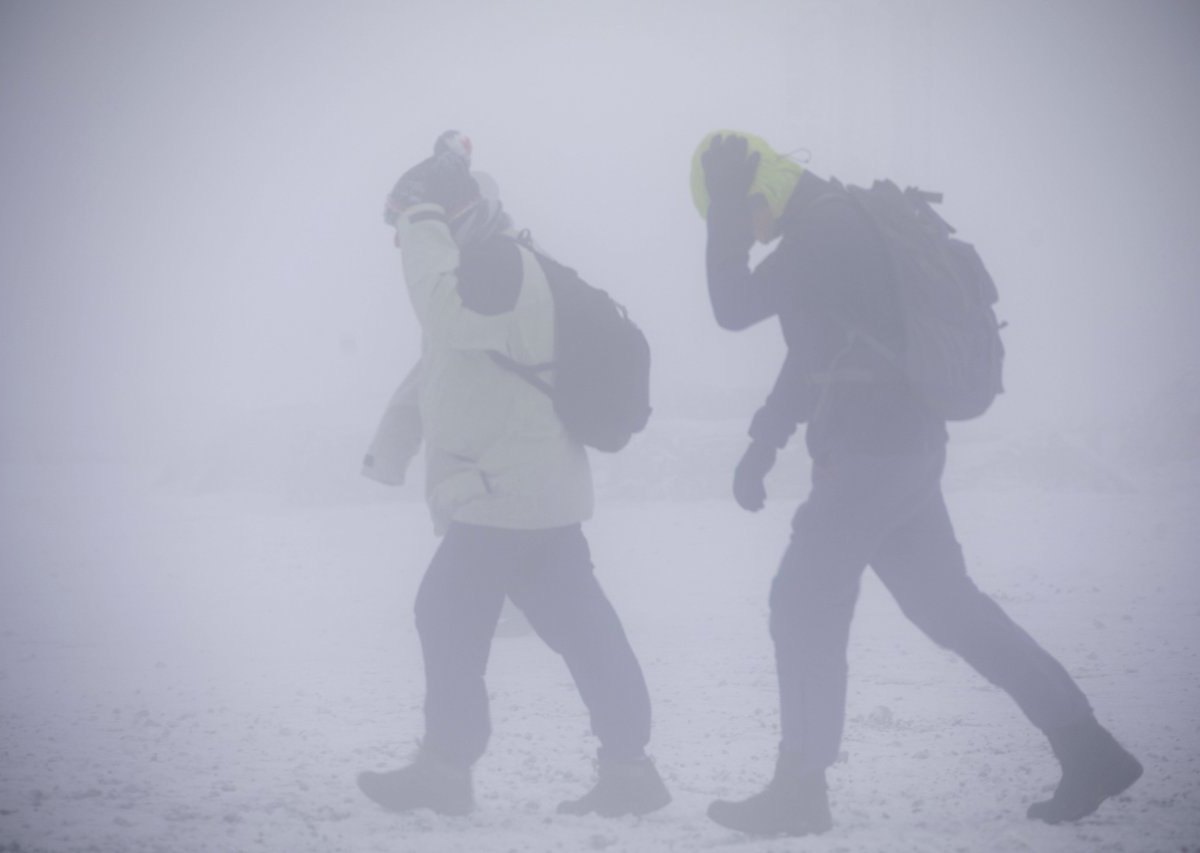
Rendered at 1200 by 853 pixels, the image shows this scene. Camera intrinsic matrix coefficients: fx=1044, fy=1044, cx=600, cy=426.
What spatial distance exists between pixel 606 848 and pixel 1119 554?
18.4 feet

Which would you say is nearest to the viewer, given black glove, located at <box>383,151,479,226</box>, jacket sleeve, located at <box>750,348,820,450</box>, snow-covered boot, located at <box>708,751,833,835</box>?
snow-covered boot, located at <box>708,751,833,835</box>

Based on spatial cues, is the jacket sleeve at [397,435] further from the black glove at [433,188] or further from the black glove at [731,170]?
the black glove at [731,170]

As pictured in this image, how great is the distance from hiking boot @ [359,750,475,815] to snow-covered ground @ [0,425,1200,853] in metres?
0.04

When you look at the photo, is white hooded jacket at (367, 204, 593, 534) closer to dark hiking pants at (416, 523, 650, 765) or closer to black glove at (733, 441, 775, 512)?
dark hiking pants at (416, 523, 650, 765)

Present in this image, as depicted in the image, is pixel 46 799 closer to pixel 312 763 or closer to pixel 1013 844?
pixel 312 763

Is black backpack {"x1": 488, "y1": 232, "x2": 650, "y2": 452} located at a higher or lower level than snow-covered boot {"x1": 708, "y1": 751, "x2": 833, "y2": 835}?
higher

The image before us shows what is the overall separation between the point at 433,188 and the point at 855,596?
1.42m

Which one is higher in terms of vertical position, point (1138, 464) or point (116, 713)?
point (1138, 464)

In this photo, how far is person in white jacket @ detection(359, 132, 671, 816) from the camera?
2.42 metres

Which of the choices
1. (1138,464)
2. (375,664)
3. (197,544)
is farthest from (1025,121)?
(375,664)

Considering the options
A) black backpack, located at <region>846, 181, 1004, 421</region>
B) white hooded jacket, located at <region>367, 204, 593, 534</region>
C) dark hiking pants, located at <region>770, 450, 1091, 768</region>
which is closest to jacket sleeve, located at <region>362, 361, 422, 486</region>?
white hooded jacket, located at <region>367, 204, 593, 534</region>

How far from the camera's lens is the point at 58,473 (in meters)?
16.0

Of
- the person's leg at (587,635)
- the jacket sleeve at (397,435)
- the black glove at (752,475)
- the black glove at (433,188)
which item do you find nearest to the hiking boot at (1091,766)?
the black glove at (752,475)

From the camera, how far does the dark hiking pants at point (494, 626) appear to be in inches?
96.3
